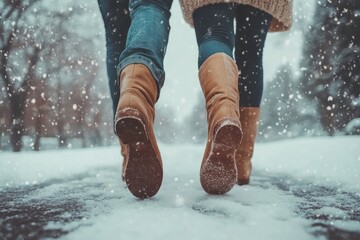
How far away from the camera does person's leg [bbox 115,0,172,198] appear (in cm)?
100

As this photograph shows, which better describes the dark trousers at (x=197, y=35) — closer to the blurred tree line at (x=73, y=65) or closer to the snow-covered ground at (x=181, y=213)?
the snow-covered ground at (x=181, y=213)

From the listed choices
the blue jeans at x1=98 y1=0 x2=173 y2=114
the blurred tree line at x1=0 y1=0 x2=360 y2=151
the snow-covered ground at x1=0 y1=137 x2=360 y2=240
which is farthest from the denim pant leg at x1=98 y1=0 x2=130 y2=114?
the blurred tree line at x1=0 y1=0 x2=360 y2=151

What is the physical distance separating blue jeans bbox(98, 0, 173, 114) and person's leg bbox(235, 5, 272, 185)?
387 millimetres

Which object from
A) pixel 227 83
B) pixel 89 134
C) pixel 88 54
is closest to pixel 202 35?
pixel 227 83

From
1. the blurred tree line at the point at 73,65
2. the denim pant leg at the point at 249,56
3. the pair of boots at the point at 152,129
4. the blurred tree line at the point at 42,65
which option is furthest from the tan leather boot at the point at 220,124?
the blurred tree line at the point at 42,65

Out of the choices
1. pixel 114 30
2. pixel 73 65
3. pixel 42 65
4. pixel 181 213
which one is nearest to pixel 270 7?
pixel 114 30

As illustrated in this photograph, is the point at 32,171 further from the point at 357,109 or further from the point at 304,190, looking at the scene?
the point at 357,109

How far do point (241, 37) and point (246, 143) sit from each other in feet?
1.46

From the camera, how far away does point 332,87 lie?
13242mm

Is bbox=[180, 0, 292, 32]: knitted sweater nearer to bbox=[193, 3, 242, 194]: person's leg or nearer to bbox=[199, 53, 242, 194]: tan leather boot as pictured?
bbox=[193, 3, 242, 194]: person's leg

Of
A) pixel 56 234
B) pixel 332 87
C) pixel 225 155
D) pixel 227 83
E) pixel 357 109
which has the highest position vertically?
pixel 332 87

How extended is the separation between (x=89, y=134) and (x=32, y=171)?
21.8 m

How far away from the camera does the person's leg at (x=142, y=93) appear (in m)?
1.00

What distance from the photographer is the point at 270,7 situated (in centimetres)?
148
